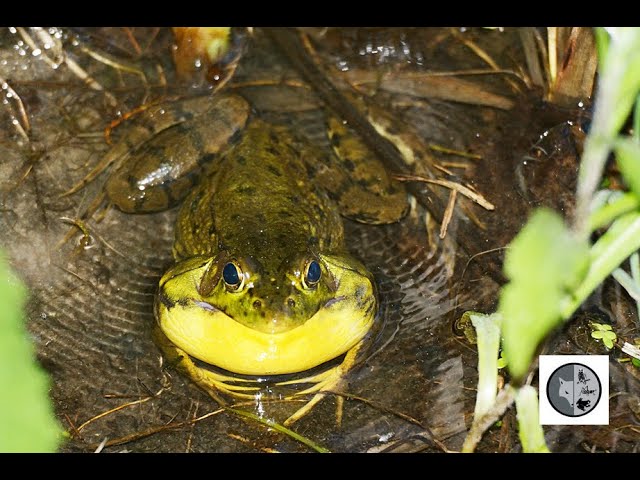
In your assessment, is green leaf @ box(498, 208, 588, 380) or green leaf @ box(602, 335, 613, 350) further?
green leaf @ box(602, 335, 613, 350)

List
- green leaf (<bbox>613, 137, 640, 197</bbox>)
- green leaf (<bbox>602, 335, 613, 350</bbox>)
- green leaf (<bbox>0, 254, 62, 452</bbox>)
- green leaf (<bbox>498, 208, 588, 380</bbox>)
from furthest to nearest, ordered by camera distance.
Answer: green leaf (<bbox>602, 335, 613, 350</bbox>)
green leaf (<bbox>613, 137, 640, 197</bbox>)
green leaf (<bbox>498, 208, 588, 380</bbox>)
green leaf (<bbox>0, 254, 62, 452</bbox>)

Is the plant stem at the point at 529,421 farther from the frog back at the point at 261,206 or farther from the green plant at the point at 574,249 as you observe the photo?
the frog back at the point at 261,206

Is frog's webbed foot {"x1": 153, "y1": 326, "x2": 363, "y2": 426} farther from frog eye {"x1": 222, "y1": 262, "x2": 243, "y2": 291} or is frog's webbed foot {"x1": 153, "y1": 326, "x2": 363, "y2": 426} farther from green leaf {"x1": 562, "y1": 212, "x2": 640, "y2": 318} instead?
green leaf {"x1": 562, "y1": 212, "x2": 640, "y2": 318}

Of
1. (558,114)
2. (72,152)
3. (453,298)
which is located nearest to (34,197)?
(72,152)

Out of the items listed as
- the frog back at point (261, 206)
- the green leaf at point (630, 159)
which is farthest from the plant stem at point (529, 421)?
the frog back at point (261, 206)

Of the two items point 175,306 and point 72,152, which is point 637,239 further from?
point 72,152

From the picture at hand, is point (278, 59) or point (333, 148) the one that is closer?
point (333, 148)

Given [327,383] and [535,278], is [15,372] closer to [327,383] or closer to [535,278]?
[535,278]

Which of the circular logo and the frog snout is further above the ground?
the frog snout

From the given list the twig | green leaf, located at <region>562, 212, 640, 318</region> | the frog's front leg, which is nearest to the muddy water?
the twig
